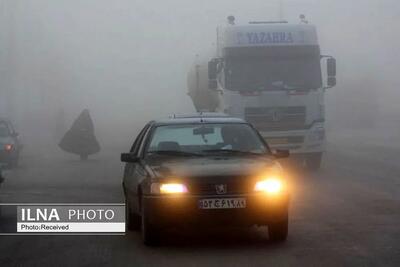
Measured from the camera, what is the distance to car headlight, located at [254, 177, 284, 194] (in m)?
9.82

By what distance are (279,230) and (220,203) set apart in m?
0.91

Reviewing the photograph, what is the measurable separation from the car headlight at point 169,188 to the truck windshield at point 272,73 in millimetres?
11792

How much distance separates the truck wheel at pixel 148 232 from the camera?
32.5 ft

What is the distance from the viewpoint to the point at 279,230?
10.2 meters

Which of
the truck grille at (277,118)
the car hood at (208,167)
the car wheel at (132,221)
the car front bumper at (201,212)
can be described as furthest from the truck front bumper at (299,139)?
the car front bumper at (201,212)

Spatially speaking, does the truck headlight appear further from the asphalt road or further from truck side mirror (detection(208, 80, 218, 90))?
the asphalt road

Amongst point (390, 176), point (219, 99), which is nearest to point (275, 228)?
point (390, 176)

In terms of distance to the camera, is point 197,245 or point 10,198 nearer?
point 197,245

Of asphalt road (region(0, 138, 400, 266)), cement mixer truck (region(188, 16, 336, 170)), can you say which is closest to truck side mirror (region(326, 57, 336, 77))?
cement mixer truck (region(188, 16, 336, 170))

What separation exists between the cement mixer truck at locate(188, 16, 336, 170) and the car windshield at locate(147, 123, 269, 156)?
9802mm

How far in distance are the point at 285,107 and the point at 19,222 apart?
10.4 m

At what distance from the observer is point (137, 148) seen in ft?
39.0

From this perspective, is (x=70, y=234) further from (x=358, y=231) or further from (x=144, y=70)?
(x=144, y=70)

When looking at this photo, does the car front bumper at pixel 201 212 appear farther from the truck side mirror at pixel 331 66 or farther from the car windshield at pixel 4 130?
the car windshield at pixel 4 130
